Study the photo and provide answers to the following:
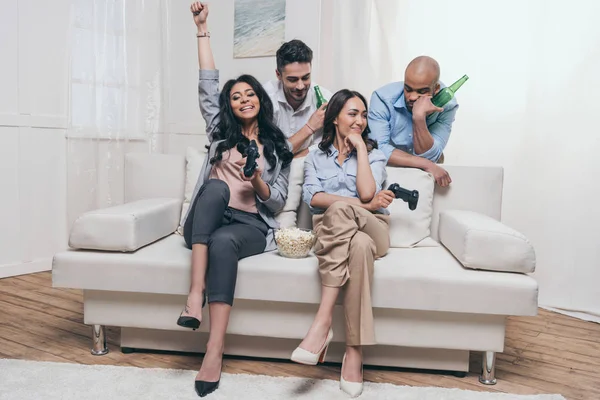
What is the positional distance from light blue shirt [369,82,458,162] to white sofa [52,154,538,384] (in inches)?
19.8

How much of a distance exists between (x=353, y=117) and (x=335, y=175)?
23 cm

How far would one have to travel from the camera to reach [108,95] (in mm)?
3389

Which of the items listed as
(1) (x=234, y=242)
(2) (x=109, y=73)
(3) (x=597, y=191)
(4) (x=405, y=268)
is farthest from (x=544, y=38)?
(2) (x=109, y=73)

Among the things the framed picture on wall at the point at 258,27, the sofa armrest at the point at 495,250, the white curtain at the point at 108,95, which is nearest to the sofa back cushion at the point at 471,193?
the sofa armrest at the point at 495,250

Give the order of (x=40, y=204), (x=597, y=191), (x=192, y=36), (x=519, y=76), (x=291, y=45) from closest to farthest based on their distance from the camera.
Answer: (x=291, y=45), (x=597, y=191), (x=519, y=76), (x=40, y=204), (x=192, y=36)

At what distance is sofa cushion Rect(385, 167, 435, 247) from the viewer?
7.14 ft

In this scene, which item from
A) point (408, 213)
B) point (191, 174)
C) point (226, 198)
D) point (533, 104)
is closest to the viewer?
point (226, 198)

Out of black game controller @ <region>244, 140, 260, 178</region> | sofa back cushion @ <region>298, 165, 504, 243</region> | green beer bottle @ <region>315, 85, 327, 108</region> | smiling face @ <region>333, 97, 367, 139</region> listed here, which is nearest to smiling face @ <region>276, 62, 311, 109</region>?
green beer bottle @ <region>315, 85, 327, 108</region>

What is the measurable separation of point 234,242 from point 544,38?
6.73 ft

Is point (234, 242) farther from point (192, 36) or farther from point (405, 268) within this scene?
point (192, 36)

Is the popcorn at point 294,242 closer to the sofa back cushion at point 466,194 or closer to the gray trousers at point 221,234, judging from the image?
the gray trousers at point 221,234

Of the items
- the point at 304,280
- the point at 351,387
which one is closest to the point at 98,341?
the point at 304,280

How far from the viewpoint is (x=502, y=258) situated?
70.1 inches

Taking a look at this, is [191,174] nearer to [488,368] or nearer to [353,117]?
[353,117]
